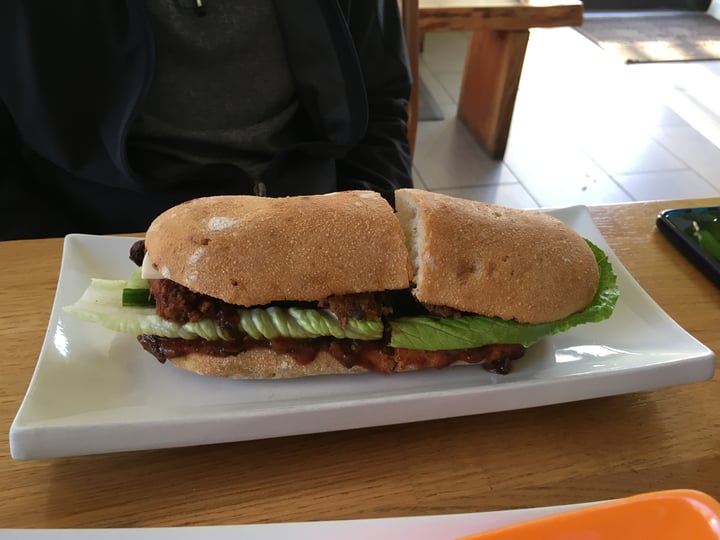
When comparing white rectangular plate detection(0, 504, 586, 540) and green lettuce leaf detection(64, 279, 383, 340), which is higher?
green lettuce leaf detection(64, 279, 383, 340)

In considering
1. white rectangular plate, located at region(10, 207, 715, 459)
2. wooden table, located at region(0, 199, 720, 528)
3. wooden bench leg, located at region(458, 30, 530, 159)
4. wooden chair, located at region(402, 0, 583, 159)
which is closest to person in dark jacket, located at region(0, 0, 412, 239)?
white rectangular plate, located at region(10, 207, 715, 459)

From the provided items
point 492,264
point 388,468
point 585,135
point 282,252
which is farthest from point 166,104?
point 585,135

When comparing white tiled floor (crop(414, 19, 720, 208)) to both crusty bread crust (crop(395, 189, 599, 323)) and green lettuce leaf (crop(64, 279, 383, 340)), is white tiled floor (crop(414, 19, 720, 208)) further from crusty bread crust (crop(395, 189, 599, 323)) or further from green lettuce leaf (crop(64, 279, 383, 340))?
green lettuce leaf (crop(64, 279, 383, 340))

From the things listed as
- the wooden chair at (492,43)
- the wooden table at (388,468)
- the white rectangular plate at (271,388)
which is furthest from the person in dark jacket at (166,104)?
the wooden chair at (492,43)

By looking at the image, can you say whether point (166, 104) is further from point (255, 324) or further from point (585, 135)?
→ point (585, 135)

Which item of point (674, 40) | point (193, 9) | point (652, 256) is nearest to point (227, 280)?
point (193, 9)

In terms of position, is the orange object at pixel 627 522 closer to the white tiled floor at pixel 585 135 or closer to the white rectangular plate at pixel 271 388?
the white rectangular plate at pixel 271 388

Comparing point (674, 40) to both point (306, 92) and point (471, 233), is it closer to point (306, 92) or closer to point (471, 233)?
point (306, 92)
